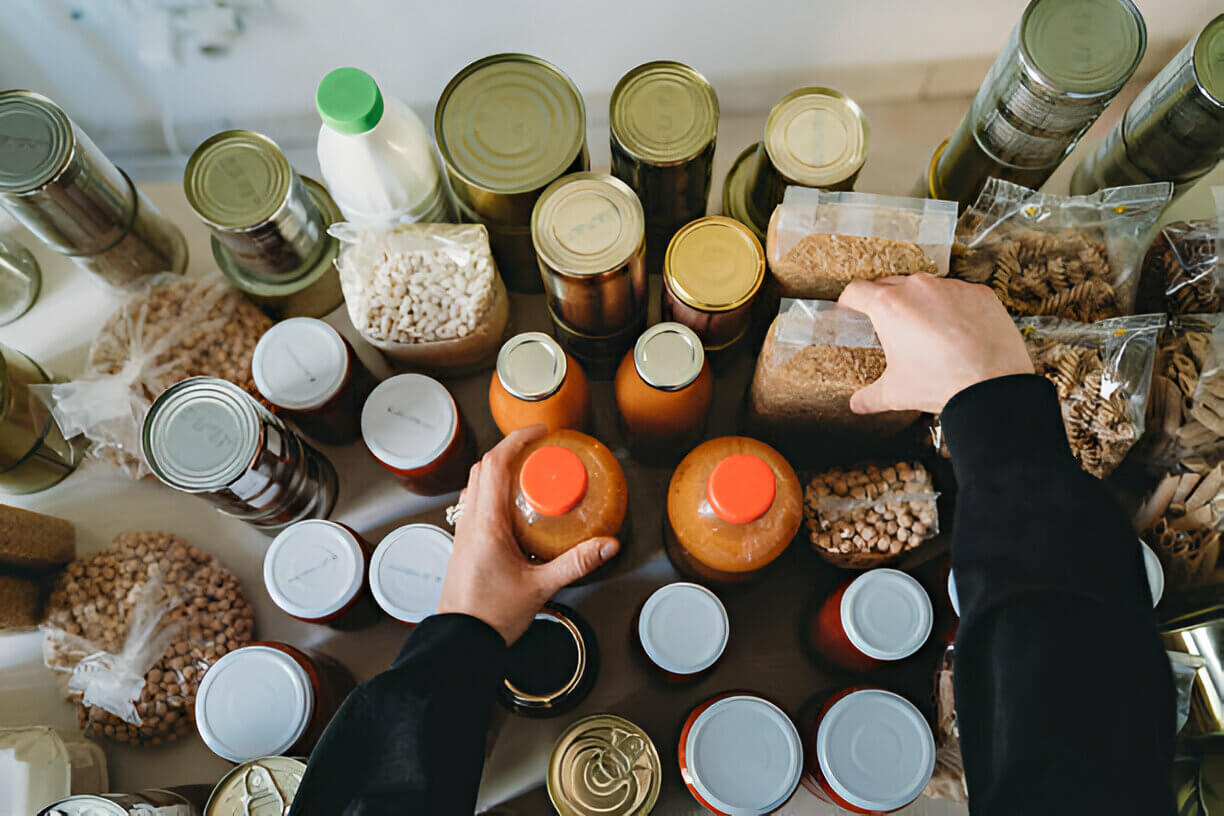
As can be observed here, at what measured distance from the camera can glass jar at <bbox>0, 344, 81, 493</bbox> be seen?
2.84ft

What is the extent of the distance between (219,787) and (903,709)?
2.13 feet

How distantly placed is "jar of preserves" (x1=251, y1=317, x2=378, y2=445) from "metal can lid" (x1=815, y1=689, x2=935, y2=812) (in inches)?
24.8

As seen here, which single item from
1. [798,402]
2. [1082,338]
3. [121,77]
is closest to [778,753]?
[798,402]

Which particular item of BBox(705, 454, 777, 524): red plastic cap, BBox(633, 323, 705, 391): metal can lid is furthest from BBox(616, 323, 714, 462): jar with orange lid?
BBox(705, 454, 777, 524): red plastic cap

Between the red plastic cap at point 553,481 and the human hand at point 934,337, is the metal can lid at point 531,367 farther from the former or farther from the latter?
the human hand at point 934,337

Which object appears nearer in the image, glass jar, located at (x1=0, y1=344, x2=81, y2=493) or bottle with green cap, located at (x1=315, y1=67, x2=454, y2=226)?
bottle with green cap, located at (x1=315, y1=67, x2=454, y2=226)

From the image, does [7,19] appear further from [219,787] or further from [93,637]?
[219,787]

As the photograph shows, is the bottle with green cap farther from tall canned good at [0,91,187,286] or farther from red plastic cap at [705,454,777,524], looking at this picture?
red plastic cap at [705,454,777,524]

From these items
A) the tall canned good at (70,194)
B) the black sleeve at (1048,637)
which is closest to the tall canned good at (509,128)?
the tall canned good at (70,194)

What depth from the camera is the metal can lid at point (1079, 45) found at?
2.41ft

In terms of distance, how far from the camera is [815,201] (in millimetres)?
722

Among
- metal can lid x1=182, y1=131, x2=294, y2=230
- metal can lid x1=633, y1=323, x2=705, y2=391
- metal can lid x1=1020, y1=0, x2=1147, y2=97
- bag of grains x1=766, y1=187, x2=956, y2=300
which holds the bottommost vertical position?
metal can lid x1=633, y1=323, x2=705, y2=391

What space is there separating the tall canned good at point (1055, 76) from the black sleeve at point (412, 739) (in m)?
0.75

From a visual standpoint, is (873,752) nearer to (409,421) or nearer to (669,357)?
(669,357)
